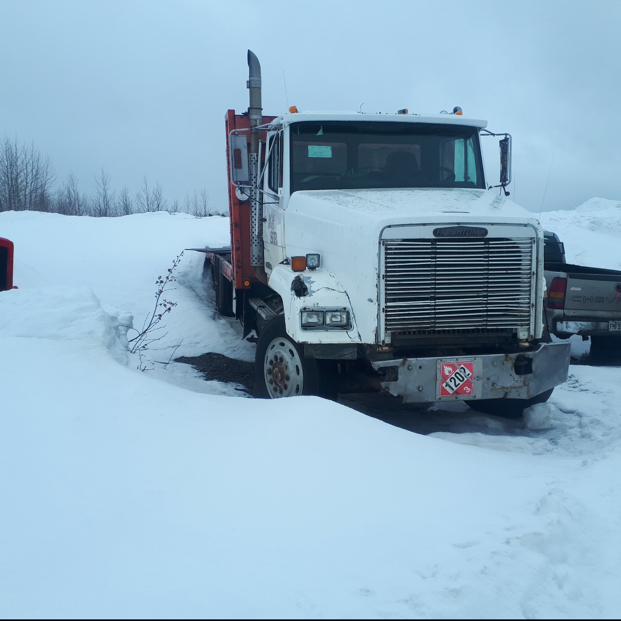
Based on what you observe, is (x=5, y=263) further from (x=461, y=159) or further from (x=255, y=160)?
(x=461, y=159)

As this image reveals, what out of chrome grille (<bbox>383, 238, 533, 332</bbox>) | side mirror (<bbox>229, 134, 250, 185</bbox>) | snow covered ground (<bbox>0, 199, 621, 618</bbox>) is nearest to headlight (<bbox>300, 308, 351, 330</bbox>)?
chrome grille (<bbox>383, 238, 533, 332</bbox>)

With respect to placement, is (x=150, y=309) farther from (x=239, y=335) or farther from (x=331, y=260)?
(x=331, y=260)

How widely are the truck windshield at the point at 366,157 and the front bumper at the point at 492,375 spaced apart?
209 centimetres

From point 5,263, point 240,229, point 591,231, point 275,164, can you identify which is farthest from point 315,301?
point 591,231

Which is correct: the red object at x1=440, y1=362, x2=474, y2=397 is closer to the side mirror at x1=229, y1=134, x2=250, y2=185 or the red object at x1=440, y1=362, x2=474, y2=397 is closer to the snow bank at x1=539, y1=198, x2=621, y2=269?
the side mirror at x1=229, y1=134, x2=250, y2=185

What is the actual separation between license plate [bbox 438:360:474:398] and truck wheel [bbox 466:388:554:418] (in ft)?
4.25

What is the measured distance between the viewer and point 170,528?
2.79 m

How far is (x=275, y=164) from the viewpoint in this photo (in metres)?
6.68

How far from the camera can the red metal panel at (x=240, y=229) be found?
8.00 m

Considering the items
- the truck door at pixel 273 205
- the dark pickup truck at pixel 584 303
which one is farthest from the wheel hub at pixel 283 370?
the dark pickup truck at pixel 584 303

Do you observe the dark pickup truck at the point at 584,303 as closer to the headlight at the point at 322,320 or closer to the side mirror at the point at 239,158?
the headlight at the point at 322,320

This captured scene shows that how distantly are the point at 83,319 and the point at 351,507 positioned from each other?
3443mm

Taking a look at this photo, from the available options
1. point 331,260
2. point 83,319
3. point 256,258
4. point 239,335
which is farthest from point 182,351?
point 331,260

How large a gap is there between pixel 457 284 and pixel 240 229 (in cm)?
378
